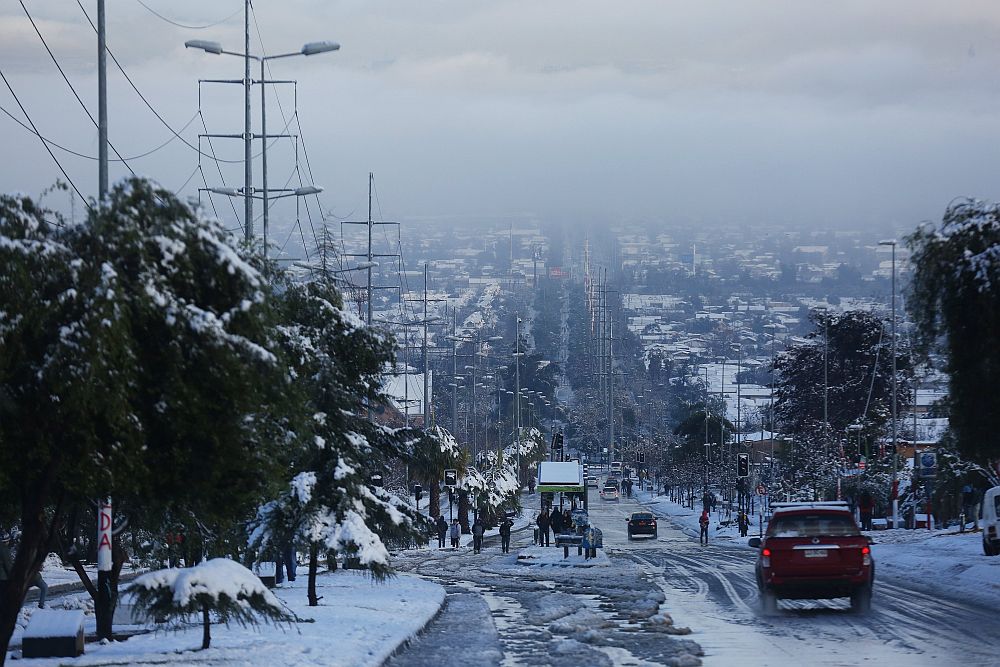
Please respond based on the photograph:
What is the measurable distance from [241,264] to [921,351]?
16.4 m

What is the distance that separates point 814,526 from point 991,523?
1492cm

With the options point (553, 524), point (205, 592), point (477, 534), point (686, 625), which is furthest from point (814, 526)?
point (477, 534)

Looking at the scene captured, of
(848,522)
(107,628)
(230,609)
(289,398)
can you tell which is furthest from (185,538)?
(848,522)

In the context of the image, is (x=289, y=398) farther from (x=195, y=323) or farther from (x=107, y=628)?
(x=107, y=628)

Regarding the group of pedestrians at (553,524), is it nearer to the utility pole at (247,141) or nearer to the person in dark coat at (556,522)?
the person in dark coat at (556,522)

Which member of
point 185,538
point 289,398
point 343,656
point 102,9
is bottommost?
point 343,656

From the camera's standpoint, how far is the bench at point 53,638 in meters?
17.9

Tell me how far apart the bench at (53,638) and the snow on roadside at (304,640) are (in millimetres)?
209

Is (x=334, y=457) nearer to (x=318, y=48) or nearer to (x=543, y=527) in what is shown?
(x=318, y=48)

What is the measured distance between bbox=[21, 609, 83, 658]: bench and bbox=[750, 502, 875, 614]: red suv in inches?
470

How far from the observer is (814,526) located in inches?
974

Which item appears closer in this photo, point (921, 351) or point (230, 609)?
point (230, 609)

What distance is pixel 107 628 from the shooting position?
2059 cm

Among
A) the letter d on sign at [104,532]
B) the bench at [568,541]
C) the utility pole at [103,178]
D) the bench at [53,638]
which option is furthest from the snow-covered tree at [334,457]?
the bench at [568,541]
